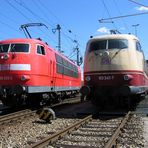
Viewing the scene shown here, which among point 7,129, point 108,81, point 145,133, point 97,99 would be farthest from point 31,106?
point 145,133

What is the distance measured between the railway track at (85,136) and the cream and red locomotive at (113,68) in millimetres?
2656

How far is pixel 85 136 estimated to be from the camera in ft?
32.2

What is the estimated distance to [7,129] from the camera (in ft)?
36.8

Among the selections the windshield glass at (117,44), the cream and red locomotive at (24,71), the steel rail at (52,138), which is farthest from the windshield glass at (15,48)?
the steel rail at (52,138)

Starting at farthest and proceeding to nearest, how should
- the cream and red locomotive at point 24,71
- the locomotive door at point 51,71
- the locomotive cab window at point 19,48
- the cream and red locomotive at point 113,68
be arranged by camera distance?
the locomotive door at point 51,71
the locomotive cab window at point 19,48
the cream and red locomotive at point 24,71
the cream and red locomotive at point 113,68

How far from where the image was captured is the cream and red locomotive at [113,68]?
1481cm

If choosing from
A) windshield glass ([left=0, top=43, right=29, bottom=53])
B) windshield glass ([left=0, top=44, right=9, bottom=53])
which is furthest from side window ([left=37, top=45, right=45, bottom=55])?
windshield glass ([left=0, top=44, right=9, bottom=53])

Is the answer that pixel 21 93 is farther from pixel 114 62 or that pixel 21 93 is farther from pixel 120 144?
pixel 120 144

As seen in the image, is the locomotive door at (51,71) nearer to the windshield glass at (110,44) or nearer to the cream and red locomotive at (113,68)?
the cream and red locomotive at (113,68)

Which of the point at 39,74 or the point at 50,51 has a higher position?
the point at 50,51

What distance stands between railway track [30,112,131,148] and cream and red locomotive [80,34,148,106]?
2656 millimetres

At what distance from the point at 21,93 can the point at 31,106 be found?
9.61 feet

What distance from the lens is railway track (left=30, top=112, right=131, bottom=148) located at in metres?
8.64

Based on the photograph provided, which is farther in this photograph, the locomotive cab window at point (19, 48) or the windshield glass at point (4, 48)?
the windshield glass at point (4, 48)
